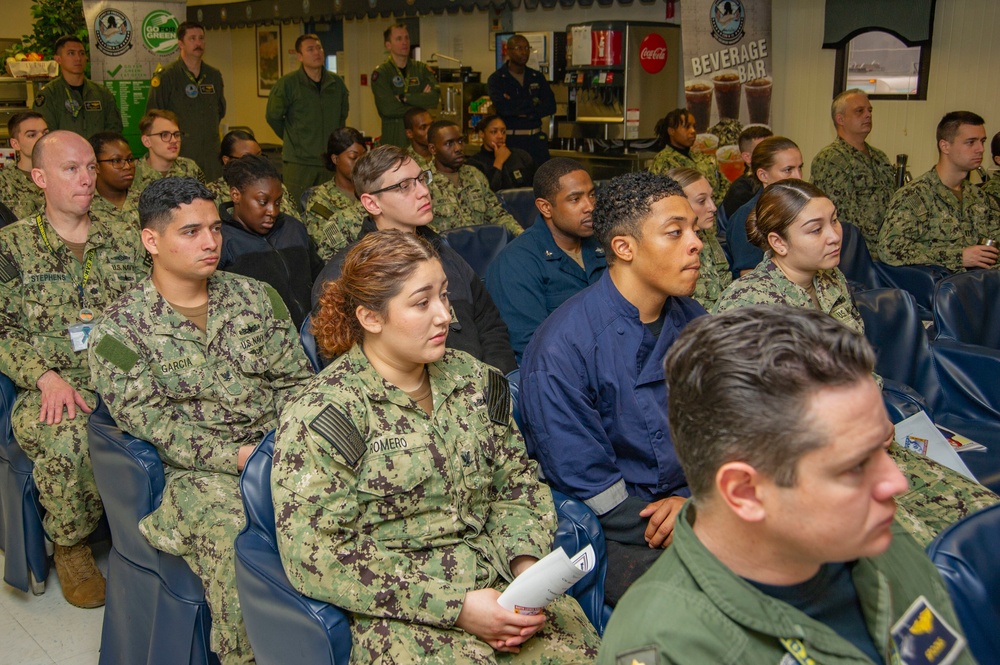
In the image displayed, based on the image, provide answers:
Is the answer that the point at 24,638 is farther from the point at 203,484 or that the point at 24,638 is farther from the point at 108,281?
the point at 108,281

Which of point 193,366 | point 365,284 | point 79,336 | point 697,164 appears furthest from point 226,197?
point 697,164

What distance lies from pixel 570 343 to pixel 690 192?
175 centimetres

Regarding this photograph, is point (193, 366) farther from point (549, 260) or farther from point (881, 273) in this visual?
point (881, 273)

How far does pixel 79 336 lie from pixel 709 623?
2.70 meters

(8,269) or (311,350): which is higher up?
(8,269)

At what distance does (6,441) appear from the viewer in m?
3.16

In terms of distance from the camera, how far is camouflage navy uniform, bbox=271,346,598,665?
5.79ft

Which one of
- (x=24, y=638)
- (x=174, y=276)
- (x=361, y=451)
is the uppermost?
(x=174, y=276)

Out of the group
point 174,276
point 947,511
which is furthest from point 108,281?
point 947,511

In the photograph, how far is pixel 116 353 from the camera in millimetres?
2518

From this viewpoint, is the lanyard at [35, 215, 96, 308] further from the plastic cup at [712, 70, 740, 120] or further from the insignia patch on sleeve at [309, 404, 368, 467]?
the plastic cup at [712, 70, 740, 120]

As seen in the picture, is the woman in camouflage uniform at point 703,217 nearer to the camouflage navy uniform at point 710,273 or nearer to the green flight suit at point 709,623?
the camouflage navy uniform at point 710,273

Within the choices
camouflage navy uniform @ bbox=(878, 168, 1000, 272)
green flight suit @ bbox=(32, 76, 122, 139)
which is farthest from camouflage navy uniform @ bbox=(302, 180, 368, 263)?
green flight suit @ bbox=(32, 76, 122, 139)

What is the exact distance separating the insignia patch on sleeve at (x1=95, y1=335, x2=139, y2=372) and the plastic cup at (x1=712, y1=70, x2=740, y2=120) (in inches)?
247
